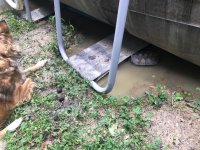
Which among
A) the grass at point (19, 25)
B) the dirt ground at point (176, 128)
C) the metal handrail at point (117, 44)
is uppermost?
the metal handrail at point (117, 44)

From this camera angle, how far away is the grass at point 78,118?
7.98ft

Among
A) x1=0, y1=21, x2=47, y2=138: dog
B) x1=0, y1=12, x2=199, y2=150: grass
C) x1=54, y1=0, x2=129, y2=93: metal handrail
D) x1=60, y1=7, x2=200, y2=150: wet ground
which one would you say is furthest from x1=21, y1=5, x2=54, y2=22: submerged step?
x1=54, y1=0, x2=129, y2=93: metal handrail

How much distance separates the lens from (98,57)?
3.37 metres

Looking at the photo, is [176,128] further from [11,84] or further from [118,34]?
[11,84]

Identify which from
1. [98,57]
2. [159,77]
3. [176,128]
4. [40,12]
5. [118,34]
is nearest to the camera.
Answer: [118,34]

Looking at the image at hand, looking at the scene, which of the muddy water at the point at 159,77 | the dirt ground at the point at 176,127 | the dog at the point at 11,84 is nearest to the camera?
the dirt ground at the point at 176,127

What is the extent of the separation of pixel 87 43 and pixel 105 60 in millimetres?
628

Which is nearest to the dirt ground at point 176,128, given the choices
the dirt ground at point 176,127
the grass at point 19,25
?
the dirt ground at point 176,127

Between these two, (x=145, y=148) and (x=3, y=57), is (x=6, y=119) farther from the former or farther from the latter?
(x=145, y=148)

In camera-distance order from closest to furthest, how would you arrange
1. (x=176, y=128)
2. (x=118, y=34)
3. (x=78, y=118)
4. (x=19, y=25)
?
(x=118, y=34) → (x=176, y=128) → (x=78, y=118) → (x=19, y=25)

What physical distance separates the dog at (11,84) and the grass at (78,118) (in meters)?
0.08

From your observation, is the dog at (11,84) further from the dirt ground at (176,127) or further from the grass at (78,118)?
the dirt ground at (176,127)

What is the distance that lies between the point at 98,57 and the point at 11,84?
1.05 meters

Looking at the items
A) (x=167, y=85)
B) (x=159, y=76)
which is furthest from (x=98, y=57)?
(x=167, y=85)
